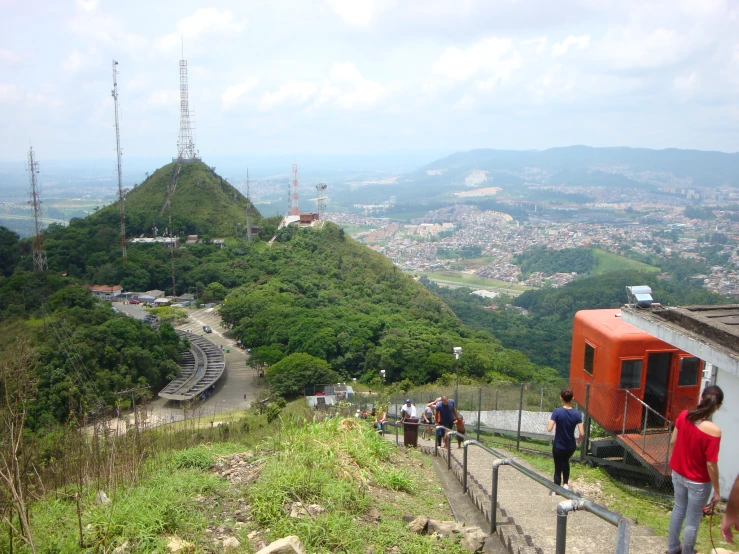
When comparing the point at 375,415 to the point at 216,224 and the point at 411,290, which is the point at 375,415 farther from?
the point at 216,224

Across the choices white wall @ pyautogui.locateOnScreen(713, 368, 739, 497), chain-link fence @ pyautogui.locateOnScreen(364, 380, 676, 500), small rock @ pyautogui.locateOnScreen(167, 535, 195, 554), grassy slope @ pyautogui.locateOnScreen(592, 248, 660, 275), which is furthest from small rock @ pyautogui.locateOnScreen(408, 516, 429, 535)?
grassy slope @ pyautogui.locateOnScreen(592, 248, 660, 275)

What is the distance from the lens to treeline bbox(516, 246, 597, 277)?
313ft

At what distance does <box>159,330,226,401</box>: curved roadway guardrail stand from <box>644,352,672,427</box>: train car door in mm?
21360

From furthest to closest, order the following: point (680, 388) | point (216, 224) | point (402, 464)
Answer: point (216, 224)
point (680, 388)
point (402, 464)

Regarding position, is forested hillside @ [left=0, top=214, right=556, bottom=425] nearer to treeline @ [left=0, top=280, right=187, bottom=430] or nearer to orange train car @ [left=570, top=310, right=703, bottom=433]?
treeline @ [left=0, top=280, right=187, bottom=430]

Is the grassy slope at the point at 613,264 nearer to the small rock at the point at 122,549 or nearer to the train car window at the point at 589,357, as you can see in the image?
the train car window at the point at 589,357

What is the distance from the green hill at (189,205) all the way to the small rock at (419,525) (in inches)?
2010

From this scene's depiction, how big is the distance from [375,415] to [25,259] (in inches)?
1646

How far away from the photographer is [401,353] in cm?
2909

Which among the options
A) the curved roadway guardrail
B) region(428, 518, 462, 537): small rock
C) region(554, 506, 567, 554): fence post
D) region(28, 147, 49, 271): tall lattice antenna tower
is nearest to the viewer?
region(554, 506, 567, 554): fence post

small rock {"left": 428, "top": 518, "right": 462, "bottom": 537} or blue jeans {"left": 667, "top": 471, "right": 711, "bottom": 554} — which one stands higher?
blue jeans {"left": 667, "top": 471, "right": 711, "bottom": 554}

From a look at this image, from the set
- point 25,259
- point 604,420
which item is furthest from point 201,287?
point 604,420

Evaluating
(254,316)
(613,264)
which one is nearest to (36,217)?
(254,316)

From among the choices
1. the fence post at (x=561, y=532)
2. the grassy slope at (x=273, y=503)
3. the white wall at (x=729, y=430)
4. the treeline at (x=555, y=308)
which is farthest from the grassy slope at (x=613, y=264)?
the fence post at (x=561, y=532)
